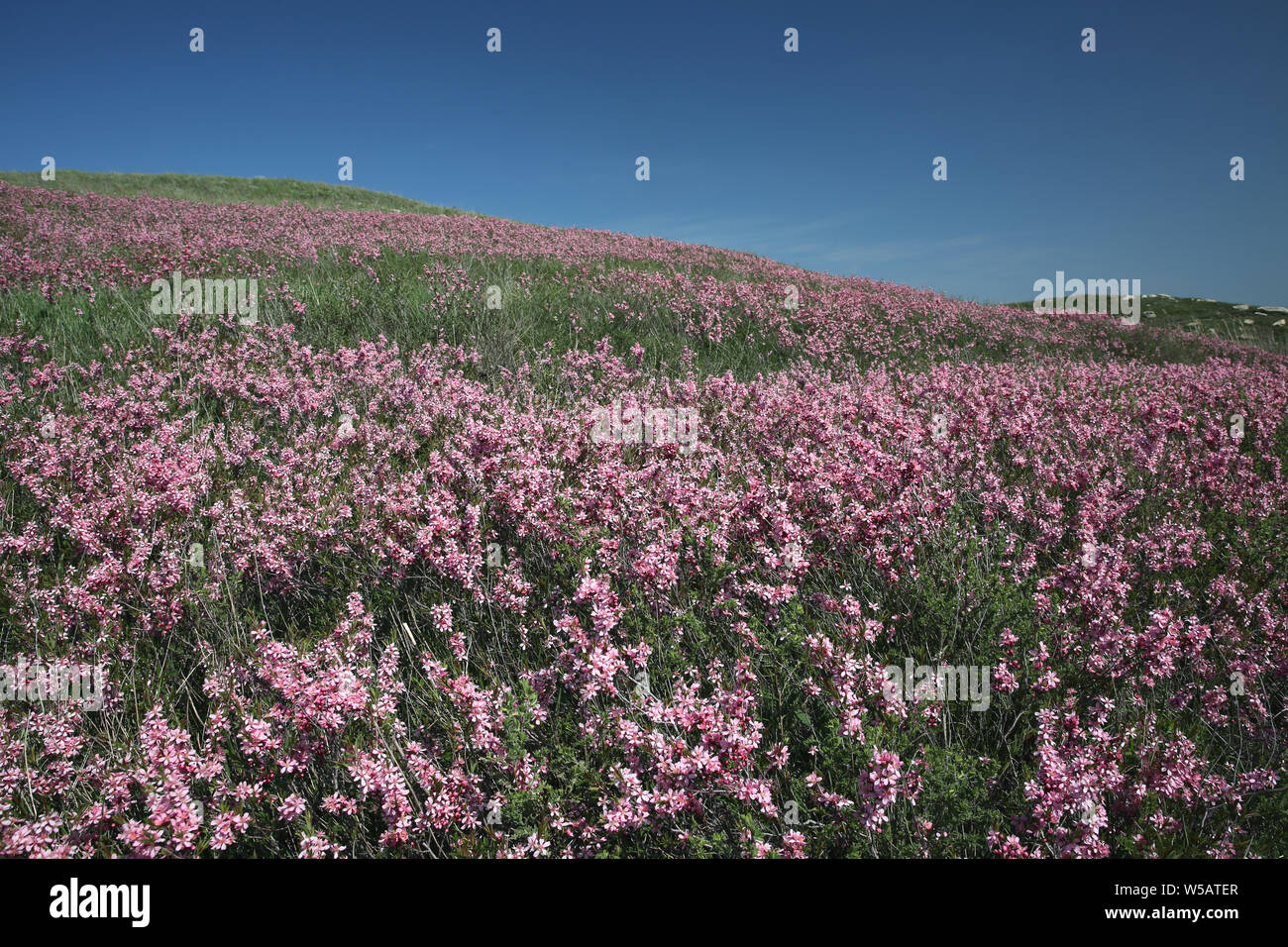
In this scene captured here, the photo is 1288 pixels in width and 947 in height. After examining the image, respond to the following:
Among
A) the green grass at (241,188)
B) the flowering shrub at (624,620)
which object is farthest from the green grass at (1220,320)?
the green grass at (241,188)

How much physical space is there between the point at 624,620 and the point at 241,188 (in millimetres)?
43660

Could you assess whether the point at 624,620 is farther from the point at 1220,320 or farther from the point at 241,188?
the point at 241,188

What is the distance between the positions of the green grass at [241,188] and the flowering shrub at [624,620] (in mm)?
29803

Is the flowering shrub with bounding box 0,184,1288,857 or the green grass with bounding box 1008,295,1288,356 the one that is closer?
the flowering shrub with bounding box 0,184,1288,857

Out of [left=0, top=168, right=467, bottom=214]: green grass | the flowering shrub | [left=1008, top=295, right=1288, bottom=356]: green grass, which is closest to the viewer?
the flowering shrub

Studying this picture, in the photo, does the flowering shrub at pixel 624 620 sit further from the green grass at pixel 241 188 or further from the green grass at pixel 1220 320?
the green grass at pixel 241 188

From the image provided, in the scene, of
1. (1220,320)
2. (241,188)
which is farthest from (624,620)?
(241,188)

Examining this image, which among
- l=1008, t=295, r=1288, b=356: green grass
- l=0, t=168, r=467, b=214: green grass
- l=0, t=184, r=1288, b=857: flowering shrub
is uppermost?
l=0, t=168, r=467, b=214: green grass

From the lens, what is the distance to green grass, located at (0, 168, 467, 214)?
101 feet

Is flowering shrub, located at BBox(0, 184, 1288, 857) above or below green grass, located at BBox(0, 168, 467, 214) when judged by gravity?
below

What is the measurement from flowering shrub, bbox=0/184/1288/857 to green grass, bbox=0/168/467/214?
29803 millimetres

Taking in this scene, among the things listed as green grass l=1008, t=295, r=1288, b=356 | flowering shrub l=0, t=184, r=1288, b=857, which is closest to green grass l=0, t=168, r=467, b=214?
flowering shrub l=0, t=184, r=1288, b=857

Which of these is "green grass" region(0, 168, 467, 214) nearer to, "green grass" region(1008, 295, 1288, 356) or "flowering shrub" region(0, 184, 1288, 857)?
"flowering shrub" region(0, 184, 1288, 857)
